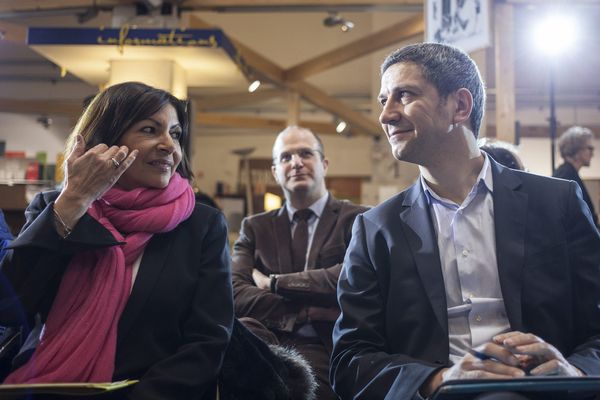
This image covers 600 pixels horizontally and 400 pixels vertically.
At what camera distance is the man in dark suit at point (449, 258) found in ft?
5.81

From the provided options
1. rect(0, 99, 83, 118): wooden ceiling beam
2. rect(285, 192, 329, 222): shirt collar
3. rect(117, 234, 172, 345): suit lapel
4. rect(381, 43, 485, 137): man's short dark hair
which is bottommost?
rect(117, 234, 172, 345): suit lapel

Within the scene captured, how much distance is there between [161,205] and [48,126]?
11.4m

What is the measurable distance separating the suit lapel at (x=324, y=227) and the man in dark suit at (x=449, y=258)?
3.50 ft

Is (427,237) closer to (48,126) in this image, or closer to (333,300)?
(333,300)

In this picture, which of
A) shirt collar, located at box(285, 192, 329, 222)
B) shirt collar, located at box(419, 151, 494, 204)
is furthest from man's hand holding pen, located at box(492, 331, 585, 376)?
shirt collar, located at box(285, 192, 329, 222)

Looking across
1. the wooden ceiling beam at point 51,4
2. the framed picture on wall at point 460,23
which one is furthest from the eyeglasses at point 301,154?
the wooden ceiling beam at point 51,4

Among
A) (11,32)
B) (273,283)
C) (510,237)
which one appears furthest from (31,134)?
(510,237)

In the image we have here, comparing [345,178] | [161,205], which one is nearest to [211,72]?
[161,205]

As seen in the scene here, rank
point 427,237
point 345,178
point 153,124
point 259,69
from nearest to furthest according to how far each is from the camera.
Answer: point 427,237 → point 153,124 → point 259,69 → point 345,178

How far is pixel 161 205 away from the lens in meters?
1.98

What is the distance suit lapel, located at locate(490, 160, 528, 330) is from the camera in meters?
Answer: 1.77

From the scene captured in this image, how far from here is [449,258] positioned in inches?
74.2

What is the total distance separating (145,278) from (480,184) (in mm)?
1036

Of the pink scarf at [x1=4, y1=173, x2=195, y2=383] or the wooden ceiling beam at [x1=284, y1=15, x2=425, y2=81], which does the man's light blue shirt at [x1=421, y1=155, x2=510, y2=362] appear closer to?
the pink scarf at [x1=4, y1=173, x2=195, y2=383]
